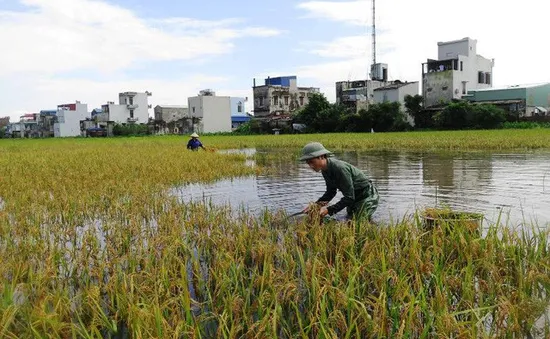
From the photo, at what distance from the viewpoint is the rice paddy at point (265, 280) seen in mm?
2547

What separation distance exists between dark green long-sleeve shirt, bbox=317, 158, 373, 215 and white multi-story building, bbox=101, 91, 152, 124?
5673cm

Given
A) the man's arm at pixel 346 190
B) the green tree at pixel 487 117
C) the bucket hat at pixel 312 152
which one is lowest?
the man's arm at pixel 346 190

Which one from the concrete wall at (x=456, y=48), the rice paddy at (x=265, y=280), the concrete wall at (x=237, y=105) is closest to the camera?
the rice paddy at (x=265, y=280)

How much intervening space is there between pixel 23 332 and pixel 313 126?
41.2 m

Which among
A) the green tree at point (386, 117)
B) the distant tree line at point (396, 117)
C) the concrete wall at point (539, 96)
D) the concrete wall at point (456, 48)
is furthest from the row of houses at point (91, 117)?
the concrete wall at point (539, 96)

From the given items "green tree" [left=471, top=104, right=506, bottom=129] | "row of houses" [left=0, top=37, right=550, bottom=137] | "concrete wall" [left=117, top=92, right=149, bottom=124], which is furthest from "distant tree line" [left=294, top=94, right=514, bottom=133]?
"concrete wall" [left=117, top=92, right=149, bottom=124]

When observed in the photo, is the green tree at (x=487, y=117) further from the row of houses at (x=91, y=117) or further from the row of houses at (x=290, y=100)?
the row of houses at (x=91, y=117)

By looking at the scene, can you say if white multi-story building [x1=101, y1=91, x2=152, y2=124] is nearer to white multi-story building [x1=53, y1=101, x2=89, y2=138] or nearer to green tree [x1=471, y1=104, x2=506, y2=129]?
white multi-story building [x1=53, y1=101, x2=89, y2=138]

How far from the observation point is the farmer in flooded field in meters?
4.68

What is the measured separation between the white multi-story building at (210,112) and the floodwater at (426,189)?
43349 millimetres

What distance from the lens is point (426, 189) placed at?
27.1ft

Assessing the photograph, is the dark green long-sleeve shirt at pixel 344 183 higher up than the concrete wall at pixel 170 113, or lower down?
lower down

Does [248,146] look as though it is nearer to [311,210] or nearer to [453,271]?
[311,210]

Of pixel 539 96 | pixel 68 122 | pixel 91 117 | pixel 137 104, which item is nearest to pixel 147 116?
pixel 137 104
